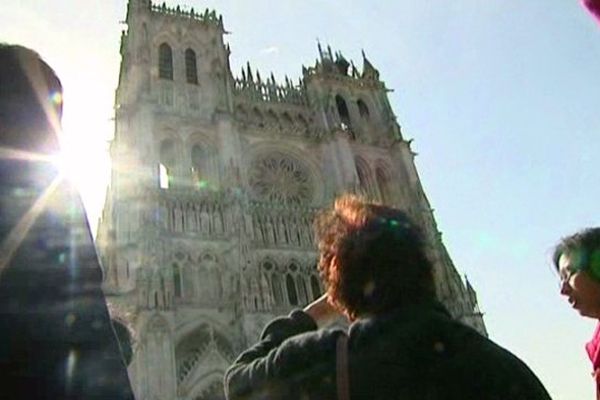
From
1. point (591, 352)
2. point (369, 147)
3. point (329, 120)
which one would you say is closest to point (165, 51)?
point (329, 120)

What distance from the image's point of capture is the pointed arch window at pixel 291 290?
22812 millimetres

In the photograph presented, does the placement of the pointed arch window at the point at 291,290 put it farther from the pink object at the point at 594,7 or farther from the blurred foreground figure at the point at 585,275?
the pink object at the point at 594,7

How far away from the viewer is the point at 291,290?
2303 cm

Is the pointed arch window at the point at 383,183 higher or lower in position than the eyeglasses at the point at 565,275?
higher

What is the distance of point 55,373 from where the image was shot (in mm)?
1578

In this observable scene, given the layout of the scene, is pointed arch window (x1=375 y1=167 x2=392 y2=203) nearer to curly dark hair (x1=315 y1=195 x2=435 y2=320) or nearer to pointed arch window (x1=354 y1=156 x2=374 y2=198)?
pointed arch window (x1=354 y1=156 x2=374 y2=198)

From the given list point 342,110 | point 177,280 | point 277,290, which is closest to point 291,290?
point 277,290

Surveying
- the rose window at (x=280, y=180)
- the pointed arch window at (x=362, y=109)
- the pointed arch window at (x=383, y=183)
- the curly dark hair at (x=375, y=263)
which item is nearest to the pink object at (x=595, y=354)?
the curly dark hair at (x=375, y=263)

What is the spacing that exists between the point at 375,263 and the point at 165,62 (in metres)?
28.4

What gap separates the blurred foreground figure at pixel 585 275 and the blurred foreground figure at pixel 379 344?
1.31 m

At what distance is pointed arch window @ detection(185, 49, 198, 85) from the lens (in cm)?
2838

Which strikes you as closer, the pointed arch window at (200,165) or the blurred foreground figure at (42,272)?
the blurred foreground figure at (42,272)

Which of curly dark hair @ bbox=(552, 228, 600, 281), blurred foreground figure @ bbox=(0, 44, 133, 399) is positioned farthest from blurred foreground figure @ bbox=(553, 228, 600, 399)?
blurred foreground figure @ bbox=(0, 44, 133, 399)

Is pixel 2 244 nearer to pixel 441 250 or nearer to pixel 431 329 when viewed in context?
pixel 431 329
